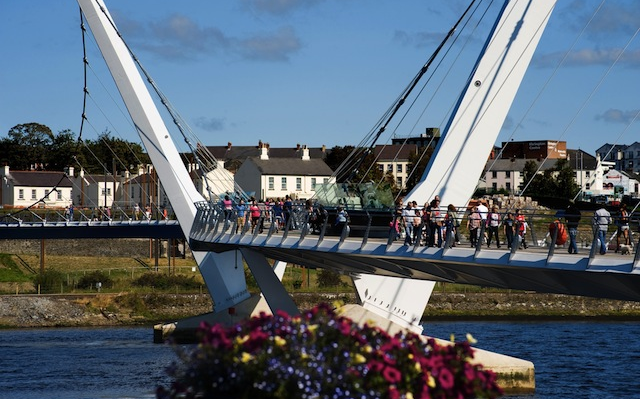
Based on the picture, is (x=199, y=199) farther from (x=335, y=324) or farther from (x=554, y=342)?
(x=335, y=324)

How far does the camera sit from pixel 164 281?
78.9 m

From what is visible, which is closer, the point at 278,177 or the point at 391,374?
the point at 391,374

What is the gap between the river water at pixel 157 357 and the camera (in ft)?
131

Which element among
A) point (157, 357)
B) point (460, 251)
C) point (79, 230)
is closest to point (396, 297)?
point (460, 251)

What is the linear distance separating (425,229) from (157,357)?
22080mm

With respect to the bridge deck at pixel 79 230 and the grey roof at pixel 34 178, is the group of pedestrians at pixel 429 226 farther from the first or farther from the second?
the grey roof at pixel 34 178

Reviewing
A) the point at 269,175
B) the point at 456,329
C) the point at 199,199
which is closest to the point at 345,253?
the point at 199,199

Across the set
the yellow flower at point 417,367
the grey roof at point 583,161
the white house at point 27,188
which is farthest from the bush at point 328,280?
the grey roof at point 583,161

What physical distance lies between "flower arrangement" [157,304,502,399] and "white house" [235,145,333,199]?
10474 cm

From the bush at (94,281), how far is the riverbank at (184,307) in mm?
3836

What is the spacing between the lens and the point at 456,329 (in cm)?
6500

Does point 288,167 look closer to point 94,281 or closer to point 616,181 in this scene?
point 616,181

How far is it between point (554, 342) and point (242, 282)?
45.2ft

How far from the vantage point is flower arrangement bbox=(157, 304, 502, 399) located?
14.6 metres
